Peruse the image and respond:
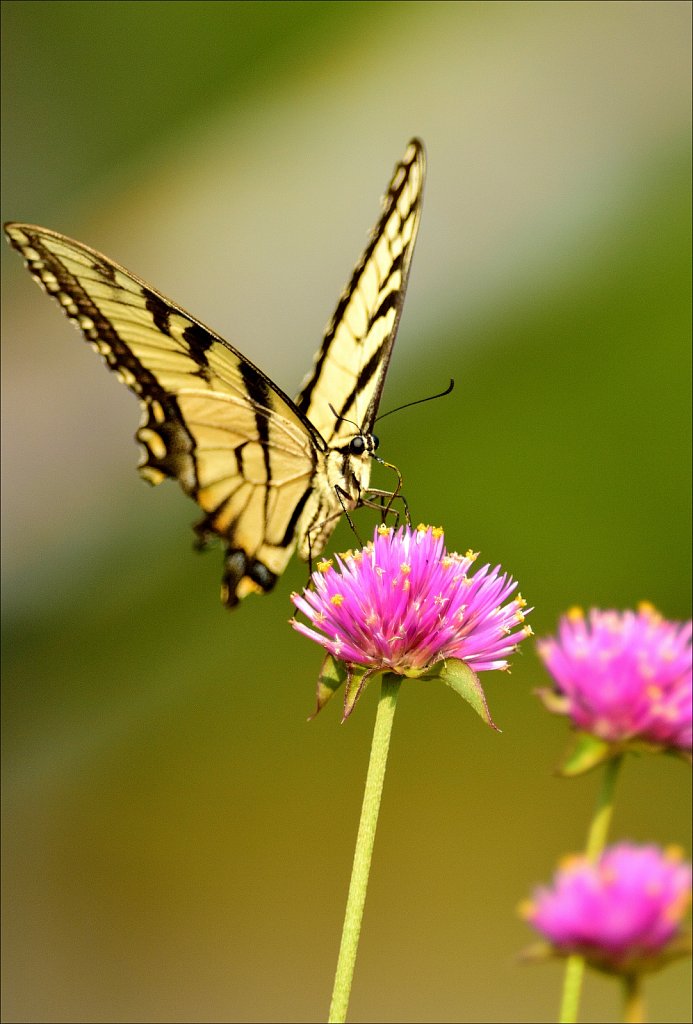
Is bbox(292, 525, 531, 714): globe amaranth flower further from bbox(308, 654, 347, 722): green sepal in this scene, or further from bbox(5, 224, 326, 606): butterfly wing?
bbox(5, 224, 326, 606): butterfly wing

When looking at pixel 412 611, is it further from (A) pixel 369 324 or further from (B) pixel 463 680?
(A) pixel 369 324

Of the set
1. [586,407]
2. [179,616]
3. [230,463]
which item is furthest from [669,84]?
[230,463]

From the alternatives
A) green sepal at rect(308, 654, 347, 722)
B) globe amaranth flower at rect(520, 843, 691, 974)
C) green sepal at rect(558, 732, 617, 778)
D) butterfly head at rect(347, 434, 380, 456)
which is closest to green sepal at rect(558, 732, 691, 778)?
green sepal at rect(558, 732, 617, 778)

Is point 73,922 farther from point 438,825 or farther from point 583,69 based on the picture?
point 583,69

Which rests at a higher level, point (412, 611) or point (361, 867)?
point (412, 611)

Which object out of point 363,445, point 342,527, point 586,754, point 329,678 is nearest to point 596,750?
point 586,754

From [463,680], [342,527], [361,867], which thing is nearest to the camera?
[361,867]
